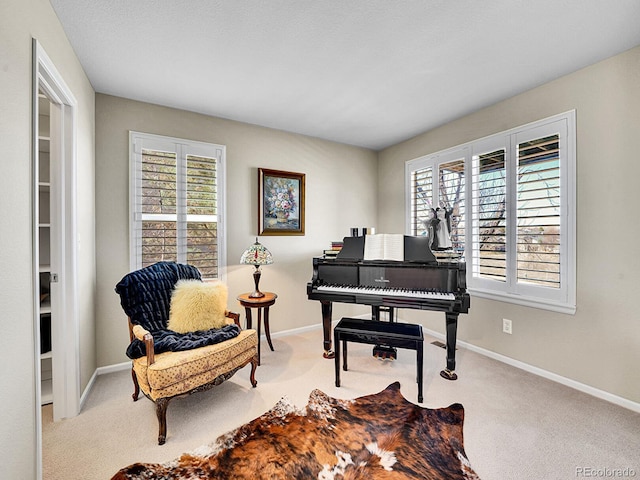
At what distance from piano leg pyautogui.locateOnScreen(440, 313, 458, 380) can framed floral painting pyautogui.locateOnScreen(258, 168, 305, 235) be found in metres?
2.05

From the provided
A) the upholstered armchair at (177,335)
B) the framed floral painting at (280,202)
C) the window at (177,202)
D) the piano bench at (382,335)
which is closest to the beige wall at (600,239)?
the piano bench at (382,335)

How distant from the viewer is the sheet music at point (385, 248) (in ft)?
9.12

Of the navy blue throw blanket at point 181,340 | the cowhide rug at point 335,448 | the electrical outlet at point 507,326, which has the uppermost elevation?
the navy blue throw blanket at point 181,340

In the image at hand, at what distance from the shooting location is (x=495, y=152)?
9.81 ft

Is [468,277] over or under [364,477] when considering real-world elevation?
over

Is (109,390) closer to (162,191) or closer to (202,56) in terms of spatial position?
(162,191)

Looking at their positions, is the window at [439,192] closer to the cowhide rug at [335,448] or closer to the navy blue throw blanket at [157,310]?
the cowhide rug at [335,448]

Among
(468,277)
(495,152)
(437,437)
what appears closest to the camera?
(437,437)

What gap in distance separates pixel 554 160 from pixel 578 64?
74 cm

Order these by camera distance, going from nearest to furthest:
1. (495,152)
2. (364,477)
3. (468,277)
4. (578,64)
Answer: (364,477)
(578,64)
(495,152)
(468,277)

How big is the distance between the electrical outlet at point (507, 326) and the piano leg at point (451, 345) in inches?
28.8

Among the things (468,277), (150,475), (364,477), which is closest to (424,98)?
(468,277)

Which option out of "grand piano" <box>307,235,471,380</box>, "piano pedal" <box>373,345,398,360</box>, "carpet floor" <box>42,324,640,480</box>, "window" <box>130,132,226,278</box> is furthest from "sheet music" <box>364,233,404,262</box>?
"window" <box>130,132,226,278</box>

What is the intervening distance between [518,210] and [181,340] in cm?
318
